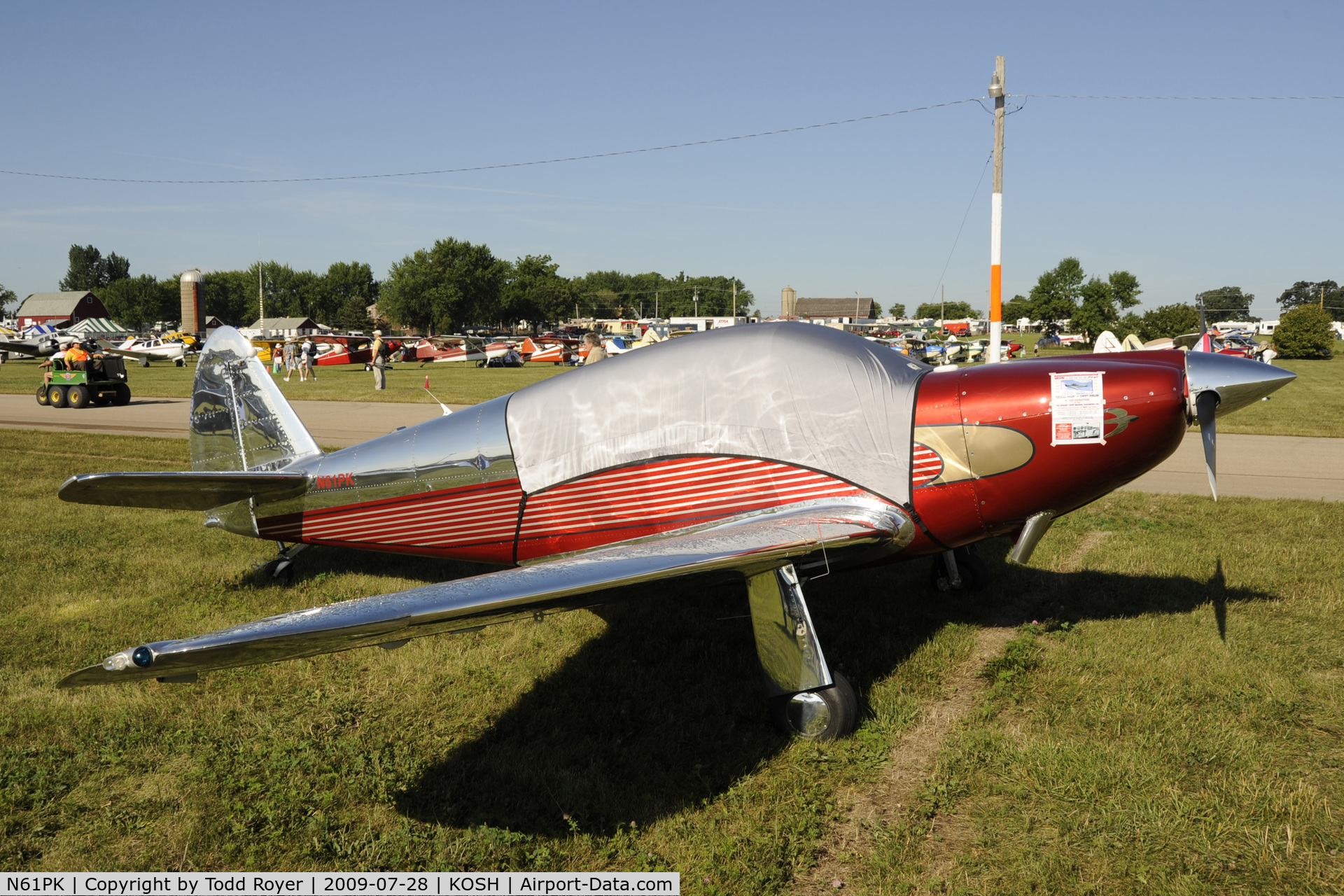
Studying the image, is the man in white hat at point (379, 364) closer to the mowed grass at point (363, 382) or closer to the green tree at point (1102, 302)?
the mowed grass at point (363, 382)

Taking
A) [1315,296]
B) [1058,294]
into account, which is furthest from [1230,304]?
[1058,294]

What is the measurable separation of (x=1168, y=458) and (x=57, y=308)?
5934 inches

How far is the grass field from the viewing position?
11.3ft

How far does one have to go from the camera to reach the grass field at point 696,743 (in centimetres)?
345

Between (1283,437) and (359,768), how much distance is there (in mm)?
17673

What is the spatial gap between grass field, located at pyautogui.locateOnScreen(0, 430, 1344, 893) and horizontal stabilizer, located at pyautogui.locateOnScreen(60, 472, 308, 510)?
3.16 ft

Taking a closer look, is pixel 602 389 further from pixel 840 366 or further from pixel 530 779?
pixel 530 779

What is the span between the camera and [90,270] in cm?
18375

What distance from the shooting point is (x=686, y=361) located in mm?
5047

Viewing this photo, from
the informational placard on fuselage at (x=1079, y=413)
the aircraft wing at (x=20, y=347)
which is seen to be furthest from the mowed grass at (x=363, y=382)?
the informational placard on fuselage at (x=1079, y=413)

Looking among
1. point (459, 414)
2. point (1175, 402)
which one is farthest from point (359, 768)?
point (1175, 402)

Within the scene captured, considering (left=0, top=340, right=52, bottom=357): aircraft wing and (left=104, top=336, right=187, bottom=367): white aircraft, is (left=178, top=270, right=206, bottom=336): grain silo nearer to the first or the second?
(left=104, top=336, right=187, bottom=367): white aircraft

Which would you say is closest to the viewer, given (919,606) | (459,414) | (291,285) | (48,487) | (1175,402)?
Answer: (1175,402)

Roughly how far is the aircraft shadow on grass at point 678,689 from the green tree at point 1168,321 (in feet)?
150
